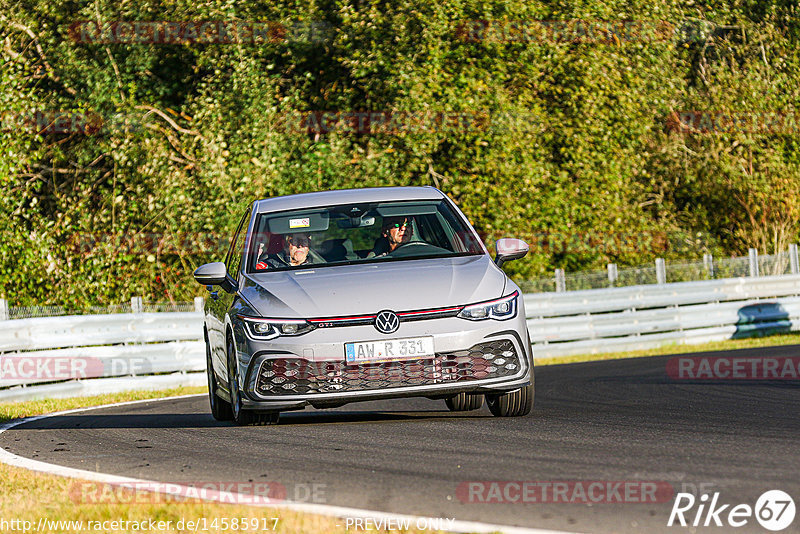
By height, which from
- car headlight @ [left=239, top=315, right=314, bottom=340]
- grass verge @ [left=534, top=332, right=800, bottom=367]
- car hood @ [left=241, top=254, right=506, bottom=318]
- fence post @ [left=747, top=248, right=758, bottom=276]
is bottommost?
grass verge @ [left=534, top=332, right=800, bottom=367]

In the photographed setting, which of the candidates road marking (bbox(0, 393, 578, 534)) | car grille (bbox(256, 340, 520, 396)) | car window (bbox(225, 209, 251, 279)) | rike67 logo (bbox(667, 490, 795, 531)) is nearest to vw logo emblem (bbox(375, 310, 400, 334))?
car grille (bbox(256, 340, 520, 396))

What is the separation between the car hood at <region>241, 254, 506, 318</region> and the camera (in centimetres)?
844

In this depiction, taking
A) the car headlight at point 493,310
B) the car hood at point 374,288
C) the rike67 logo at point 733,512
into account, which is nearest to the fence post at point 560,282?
the car hood at point 374,288

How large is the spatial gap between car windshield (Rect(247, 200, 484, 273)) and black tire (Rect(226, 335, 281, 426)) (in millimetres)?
711

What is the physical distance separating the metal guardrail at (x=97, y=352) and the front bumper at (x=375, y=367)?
7846 mm

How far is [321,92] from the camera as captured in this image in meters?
28.6

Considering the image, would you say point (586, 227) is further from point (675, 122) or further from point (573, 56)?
point (675, 122)

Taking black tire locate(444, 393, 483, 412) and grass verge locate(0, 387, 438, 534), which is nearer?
grass verge locate(0, 387, 438, 534)

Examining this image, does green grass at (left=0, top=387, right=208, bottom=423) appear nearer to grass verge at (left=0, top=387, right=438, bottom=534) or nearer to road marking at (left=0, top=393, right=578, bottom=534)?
road marking at (left=0, top=393, right=578, bottom=534)

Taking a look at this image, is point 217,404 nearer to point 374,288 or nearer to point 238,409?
point 238,409

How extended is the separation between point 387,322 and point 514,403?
1.35 m

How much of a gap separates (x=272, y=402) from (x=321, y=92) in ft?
67.4

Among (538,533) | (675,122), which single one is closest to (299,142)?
(675,122)

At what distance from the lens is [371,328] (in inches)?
329
